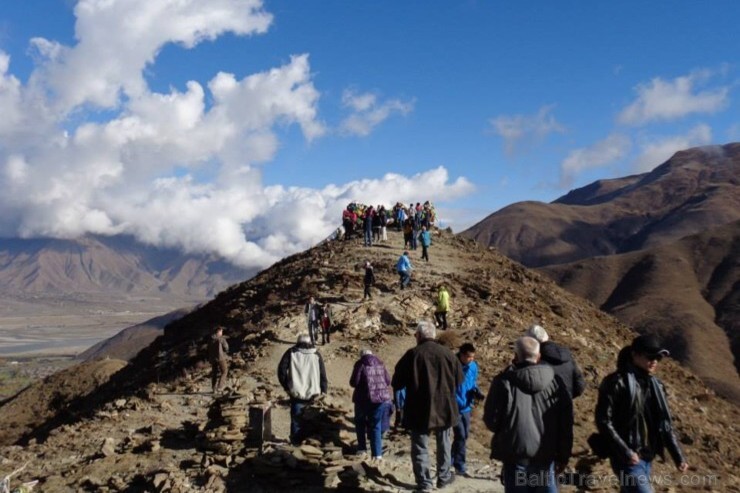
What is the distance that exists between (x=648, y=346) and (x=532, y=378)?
1055 mm

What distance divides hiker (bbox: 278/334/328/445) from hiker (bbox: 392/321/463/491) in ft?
9.25

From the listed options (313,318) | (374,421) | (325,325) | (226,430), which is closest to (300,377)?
(374,421)

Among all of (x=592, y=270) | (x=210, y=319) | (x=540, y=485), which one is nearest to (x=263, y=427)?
(x=540, y=485)

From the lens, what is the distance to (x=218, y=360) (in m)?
15.2

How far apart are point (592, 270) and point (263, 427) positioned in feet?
463

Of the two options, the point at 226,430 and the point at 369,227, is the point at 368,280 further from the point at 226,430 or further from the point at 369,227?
the point at 226,430

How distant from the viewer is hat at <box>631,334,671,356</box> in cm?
514

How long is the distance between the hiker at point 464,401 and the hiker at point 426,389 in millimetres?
1249

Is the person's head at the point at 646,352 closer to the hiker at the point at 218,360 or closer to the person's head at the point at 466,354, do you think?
the person's head at the point at 466,354

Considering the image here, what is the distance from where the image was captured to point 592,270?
140m

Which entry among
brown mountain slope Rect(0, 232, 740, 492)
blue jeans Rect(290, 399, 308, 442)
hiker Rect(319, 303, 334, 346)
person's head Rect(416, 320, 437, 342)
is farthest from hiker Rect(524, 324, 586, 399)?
hiker Rect(319, 303, 334, 346)

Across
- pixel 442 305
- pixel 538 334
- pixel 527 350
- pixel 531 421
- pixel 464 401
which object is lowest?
pixel 464 401

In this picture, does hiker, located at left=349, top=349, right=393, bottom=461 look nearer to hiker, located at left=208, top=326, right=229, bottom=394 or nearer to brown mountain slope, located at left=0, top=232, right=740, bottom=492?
brown mountain slope, located at left=0, top=232, right=740, bottom=492

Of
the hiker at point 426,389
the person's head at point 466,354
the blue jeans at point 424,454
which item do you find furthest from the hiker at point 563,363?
the person's head at point 466,354
